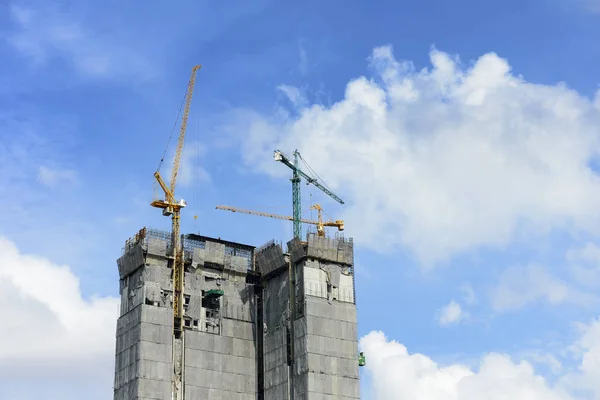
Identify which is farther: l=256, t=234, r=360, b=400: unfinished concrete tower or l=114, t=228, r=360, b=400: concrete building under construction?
l=114, t=228, r=360, b=400: concrete building under construction

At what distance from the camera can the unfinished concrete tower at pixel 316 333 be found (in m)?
188

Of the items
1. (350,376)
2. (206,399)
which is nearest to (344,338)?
(350,376)

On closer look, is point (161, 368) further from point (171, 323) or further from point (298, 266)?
point (298, 266)

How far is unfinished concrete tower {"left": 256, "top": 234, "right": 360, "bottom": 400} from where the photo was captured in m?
188

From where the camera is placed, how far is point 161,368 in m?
192

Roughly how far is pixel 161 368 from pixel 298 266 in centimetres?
3268

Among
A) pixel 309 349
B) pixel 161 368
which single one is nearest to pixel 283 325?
pixel 309 349

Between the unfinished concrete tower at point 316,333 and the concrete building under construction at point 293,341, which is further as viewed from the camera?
the concrete building under construction at point 293,341

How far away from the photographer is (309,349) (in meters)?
188

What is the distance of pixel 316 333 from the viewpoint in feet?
623

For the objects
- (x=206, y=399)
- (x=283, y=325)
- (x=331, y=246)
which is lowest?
(x=206, y=399)

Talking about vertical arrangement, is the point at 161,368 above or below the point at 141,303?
below

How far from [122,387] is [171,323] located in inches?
595

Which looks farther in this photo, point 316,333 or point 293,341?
point 293,341
